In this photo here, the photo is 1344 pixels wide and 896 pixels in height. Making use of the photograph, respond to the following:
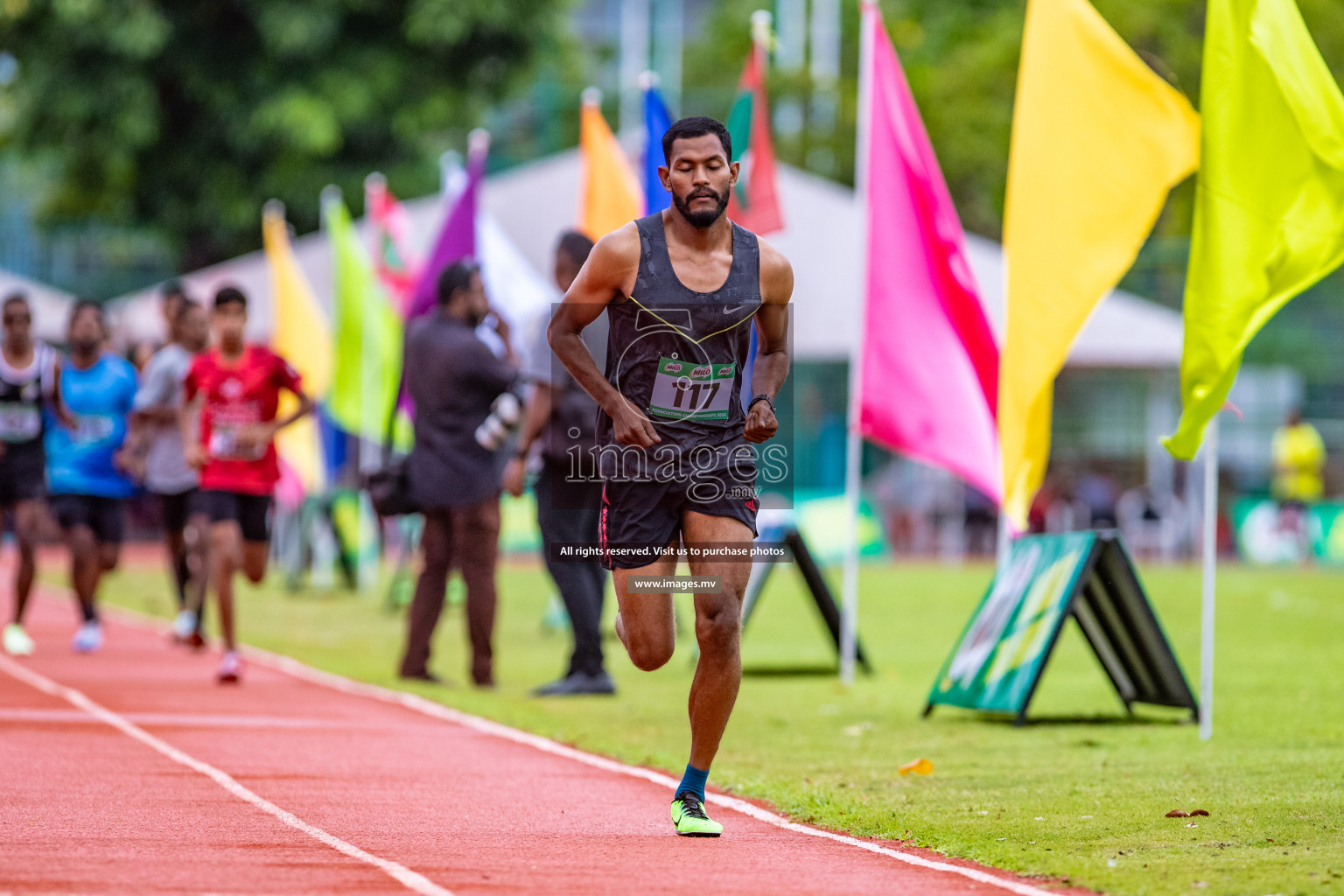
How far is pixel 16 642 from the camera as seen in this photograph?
13445 millimetres

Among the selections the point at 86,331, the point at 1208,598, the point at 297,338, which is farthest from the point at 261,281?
the point at 1208,598

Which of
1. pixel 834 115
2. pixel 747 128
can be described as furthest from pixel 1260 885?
pixel 834 115

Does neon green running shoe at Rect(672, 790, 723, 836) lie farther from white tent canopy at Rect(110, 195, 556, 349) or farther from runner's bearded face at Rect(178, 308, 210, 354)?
white tent canopy at Rect(110, 195, 556, 349)

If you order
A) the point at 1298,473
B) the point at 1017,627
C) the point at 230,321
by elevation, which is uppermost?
the point at 230,321

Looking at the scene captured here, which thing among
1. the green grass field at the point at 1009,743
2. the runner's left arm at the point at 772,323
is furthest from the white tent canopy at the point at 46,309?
the runner's left arm at the point at 772,323

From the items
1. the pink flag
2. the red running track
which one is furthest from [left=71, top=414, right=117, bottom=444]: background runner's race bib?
the pink flag

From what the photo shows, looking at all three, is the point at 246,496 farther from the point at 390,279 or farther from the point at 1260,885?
the point at 390,279

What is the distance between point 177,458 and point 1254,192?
8.53 meters

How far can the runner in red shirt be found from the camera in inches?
459

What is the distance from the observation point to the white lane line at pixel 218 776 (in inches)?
221

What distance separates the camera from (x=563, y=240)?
37.5ft

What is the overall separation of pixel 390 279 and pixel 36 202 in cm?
3027

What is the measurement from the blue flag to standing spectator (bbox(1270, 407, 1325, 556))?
18540mm

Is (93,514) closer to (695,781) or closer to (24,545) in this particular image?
(24,545)
